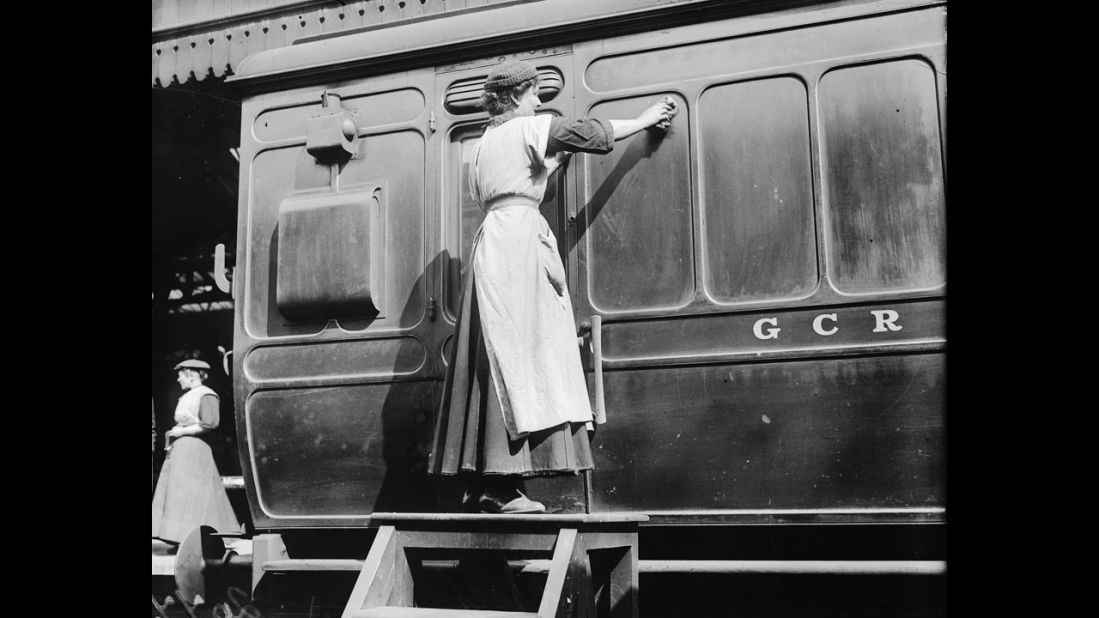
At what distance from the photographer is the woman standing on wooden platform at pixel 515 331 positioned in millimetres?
3242

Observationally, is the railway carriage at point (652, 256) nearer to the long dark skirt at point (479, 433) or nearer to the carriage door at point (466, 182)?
the carriage door at point (466, 182)

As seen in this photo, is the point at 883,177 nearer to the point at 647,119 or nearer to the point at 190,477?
the point at 647,119

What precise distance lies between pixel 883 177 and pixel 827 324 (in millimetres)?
576

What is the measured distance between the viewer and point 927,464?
333 centimetres

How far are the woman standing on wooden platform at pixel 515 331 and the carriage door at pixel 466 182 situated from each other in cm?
34

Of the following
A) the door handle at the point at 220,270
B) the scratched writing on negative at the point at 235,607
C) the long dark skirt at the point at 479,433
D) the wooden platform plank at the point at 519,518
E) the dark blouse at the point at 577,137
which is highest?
the dark blouse at the point at 577,137

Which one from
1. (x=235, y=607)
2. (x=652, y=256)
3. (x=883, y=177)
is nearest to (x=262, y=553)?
(x=235, y=607)

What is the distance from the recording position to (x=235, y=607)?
4.21m

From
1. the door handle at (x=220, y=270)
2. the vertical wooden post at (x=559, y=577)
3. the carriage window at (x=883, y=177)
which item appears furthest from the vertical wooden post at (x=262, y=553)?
the carriage window at (x=883, y=177)
